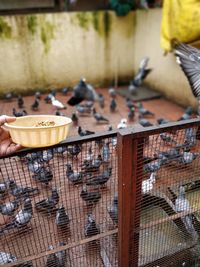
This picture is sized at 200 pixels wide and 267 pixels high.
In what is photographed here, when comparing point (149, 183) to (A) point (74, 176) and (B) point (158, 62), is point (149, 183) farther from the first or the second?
(B) point (158, 62)

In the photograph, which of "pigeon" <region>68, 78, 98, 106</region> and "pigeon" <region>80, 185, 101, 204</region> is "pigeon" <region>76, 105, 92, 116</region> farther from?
"pigeon" <region>80, 185, 101, 204</region>

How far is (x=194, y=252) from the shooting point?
109 inches

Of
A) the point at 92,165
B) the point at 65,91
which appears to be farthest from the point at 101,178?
the point at 65,91

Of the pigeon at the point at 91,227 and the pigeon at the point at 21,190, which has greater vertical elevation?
the pigeon at the point at 21,190

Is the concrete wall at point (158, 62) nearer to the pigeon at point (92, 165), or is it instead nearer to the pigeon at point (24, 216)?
the pigeon at point (92, 165)

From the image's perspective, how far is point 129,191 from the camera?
179cm

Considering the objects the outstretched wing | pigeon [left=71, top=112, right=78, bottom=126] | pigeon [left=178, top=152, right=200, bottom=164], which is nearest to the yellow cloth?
the outstretched wing

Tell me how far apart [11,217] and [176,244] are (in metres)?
1.69

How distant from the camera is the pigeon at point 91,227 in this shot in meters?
2.40

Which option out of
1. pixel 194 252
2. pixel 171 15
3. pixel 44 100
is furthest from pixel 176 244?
pixel 44 100

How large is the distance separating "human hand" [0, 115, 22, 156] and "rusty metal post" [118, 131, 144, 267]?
2.05 ft

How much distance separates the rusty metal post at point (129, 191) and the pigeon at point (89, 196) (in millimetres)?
443

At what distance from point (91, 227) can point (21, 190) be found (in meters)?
0.71

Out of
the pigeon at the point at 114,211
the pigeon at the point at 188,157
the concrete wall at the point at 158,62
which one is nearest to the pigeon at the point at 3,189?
the pigeon at the point at 114,211
